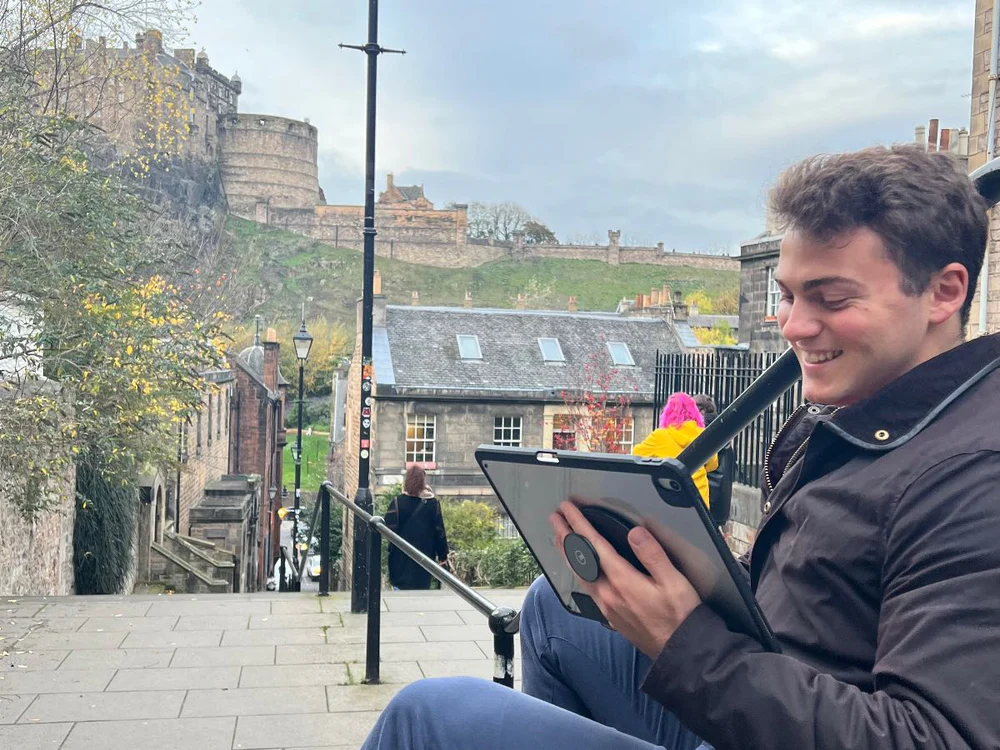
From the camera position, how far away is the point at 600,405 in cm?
2362

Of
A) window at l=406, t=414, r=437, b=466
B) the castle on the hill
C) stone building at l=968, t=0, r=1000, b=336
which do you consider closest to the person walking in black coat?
stone building at l=968, t=0, r=1000, b=336

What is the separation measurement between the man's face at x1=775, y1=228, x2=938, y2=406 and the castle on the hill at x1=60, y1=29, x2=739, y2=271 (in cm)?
7714

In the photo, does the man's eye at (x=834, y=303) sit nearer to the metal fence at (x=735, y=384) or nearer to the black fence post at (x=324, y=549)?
the black fence post at (x=324, y=549)

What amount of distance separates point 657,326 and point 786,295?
93.6 ft

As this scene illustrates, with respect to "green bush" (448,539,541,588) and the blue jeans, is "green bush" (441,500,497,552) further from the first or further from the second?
the blue jeans

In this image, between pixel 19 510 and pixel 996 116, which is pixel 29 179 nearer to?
pixel 19 510

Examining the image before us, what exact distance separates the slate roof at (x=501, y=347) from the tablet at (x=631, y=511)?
73.0 feet

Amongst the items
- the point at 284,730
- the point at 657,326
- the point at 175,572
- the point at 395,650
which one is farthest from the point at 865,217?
the point at 657,326

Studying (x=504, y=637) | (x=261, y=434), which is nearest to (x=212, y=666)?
(x=504, y=637)

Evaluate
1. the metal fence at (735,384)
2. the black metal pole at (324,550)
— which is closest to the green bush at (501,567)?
the metal fence at (735,384)

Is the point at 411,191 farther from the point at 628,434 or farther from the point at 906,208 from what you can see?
the point at 906,208

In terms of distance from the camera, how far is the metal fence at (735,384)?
973 cm

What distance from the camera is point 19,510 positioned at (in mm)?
7418

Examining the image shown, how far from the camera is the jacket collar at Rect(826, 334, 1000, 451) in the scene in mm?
1281
